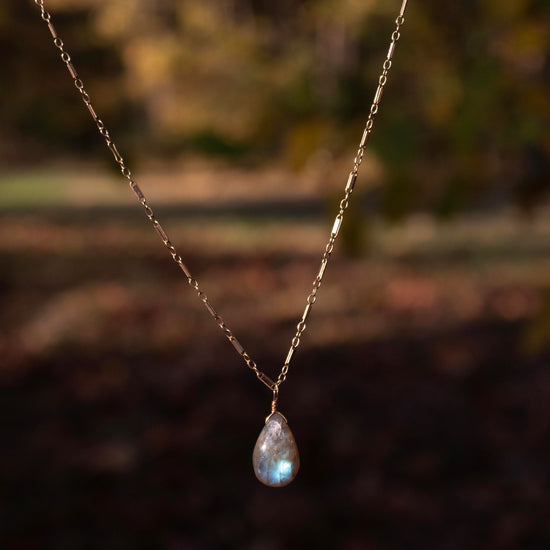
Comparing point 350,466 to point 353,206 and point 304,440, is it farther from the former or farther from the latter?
point 353,206

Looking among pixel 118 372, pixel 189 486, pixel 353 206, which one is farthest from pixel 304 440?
pixel 353 206

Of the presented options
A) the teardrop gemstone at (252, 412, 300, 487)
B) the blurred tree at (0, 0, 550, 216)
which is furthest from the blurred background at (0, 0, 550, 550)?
the teardrop gemstone at (252, 412, 300, 487)

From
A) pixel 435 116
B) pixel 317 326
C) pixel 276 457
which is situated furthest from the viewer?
pixel 317 326

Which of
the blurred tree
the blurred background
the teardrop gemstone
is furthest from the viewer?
the blurred background

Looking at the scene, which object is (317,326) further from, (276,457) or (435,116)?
(276,457)

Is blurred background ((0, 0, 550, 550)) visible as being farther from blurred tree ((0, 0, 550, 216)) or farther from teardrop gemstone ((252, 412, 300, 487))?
teardrop gemstone ((252, 412, 300, 487))

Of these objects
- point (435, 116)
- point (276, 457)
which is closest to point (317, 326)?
point (435, 116)
